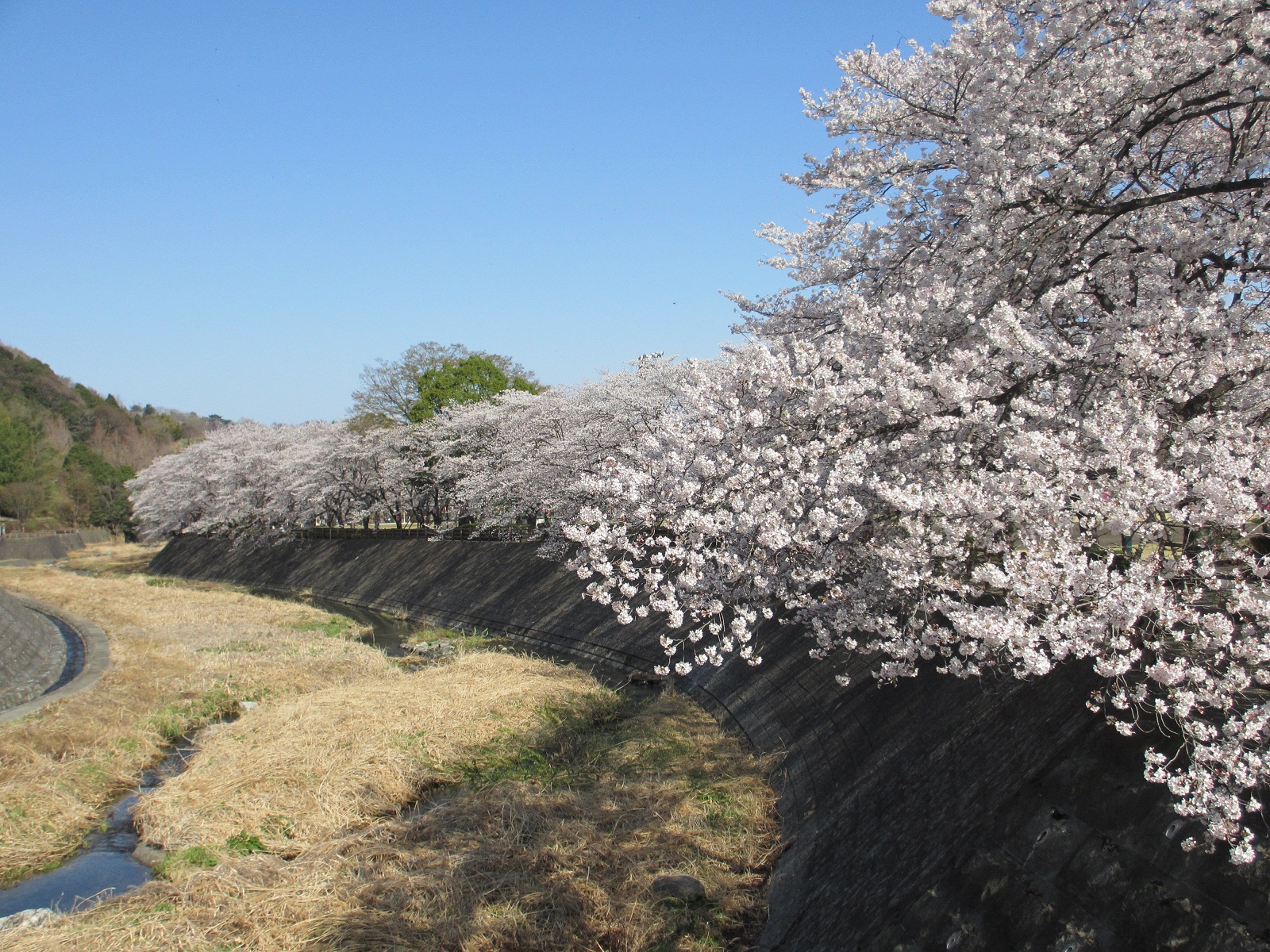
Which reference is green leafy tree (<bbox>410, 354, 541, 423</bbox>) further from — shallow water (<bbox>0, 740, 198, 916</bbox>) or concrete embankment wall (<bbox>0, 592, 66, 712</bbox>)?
shallow water (<bbox>0, 740, 198, 916</bbox>)

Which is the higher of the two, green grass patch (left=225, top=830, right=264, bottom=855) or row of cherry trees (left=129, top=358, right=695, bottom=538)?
row of cherry trees (left=129, top=358, right=695, bottom=538)

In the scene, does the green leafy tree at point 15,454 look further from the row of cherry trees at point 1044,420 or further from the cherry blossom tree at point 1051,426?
the cherry blossom tree at point 1051,426

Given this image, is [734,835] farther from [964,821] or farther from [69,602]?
[69,602]

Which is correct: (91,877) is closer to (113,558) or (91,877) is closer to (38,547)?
(113,558)

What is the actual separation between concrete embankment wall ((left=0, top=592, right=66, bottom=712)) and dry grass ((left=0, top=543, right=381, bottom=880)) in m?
1.31

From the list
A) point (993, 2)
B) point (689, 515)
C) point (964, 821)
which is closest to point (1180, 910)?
point (964, 821)

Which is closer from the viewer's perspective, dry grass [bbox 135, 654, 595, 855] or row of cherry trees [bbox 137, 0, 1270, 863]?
row of cherry trees [bbox 137, 0, 1270, 863]

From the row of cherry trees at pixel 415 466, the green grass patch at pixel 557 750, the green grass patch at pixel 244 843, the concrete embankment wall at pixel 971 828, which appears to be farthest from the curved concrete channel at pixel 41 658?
the concrete embankment wall at pixel 971 828

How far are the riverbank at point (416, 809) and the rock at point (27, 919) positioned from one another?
31 cm

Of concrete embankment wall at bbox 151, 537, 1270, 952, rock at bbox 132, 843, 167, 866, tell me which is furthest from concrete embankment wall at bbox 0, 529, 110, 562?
concrete embankment wall at bbox 151, 537, 1270, 952

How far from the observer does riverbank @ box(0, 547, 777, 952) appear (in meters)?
9.07

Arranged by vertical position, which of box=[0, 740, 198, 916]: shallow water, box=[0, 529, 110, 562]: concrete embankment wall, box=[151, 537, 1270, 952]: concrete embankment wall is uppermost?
box=[151, 537, 1270, 952]: concrete embankment wall

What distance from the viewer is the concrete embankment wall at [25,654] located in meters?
19.0

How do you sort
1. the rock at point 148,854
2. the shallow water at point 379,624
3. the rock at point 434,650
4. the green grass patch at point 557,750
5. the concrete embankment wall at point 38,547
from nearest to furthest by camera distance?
the rock at point 148,854, the green grass patch at point 557,750, the rock at point 434,650, the shallow water at point 379,624, the concrete embankment wall at point 38,547
